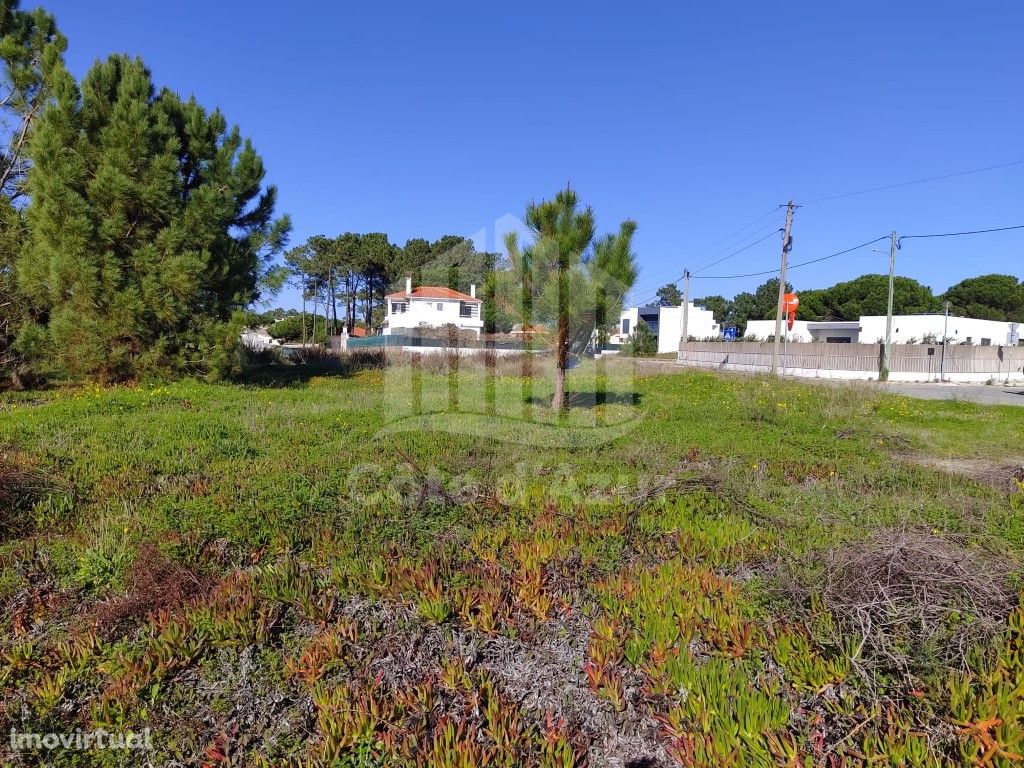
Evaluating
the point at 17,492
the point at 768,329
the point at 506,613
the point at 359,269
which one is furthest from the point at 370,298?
the point at 506,613

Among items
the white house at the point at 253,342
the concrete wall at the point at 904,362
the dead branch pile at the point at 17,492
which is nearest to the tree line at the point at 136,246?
the white house at the point at 253,342

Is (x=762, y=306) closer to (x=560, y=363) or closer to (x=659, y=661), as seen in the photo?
(x=560, y=363)

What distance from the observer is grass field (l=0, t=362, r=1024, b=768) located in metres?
2.35

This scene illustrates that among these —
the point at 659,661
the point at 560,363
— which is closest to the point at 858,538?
the point at 659,661

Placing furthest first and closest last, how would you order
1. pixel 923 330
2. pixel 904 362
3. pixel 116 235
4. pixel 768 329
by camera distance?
pixel 768 329
pixel 923 330
pixel 904 362
pixel 116 235

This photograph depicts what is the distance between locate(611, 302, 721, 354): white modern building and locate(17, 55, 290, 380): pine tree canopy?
3959cm

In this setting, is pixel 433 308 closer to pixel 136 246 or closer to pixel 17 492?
pixel 136 246

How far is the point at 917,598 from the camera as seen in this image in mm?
2785

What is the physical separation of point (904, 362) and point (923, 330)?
18.2 m

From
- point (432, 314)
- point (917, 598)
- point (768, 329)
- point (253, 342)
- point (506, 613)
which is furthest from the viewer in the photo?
point (768, 329)

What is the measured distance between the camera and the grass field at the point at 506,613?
235 cm

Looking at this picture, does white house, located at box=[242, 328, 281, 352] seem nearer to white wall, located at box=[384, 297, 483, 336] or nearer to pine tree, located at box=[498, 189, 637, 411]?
pine tree, located at box=[498, 189, 637, 411]

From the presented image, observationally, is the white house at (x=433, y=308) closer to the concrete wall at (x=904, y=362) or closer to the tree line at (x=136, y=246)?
the concrete wall at (x=904, y=362)

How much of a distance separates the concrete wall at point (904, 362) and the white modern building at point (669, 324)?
20.5 meters
